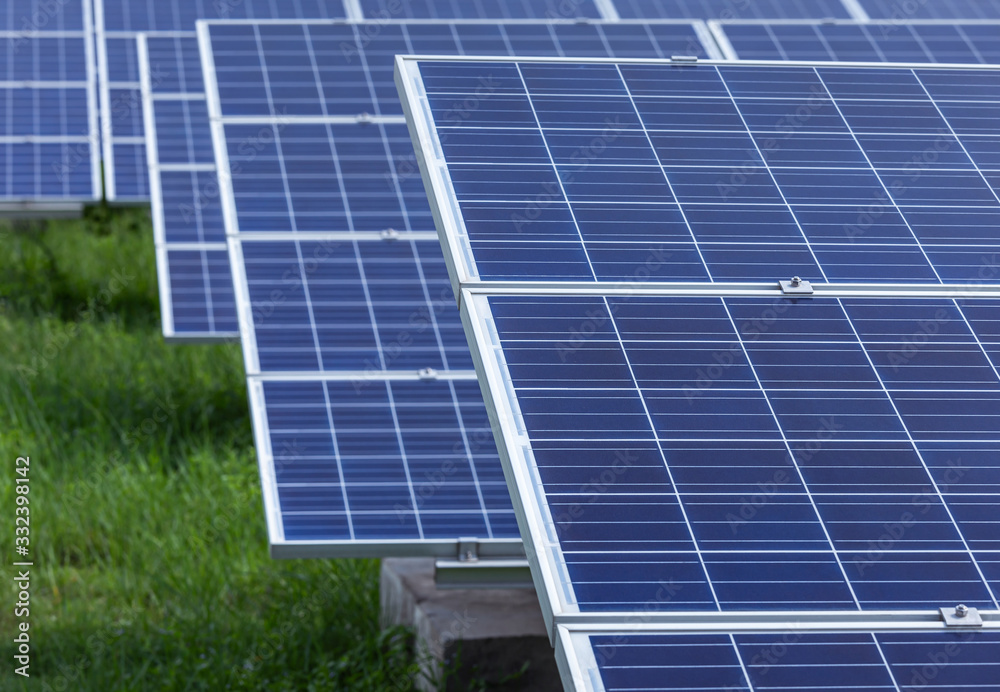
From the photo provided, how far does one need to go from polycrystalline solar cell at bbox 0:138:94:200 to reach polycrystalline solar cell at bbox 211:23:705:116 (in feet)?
9.43

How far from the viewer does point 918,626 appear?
366 cm

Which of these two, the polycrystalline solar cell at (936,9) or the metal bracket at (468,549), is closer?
the metal bracket at (468,549)

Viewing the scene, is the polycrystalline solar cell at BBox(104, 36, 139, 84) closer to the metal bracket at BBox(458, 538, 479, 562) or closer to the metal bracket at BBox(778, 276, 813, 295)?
the metal bracket at BBox(458, 538, 479, 562)

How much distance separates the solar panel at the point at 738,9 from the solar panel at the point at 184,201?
4.25m

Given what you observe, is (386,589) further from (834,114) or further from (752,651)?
(752,651)

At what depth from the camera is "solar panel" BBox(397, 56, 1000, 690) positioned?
375 cm

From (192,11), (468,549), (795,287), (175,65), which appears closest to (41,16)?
(192,11)

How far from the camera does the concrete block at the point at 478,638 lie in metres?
7.35

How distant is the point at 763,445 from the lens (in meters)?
4.14

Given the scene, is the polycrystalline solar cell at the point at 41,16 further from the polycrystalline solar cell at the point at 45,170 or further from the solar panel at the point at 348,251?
the solar panel at the point at 348,251

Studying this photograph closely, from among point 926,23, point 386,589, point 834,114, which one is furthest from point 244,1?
point 834,114

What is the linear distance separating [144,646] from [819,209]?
15.8 ft

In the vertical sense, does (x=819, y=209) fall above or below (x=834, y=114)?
below

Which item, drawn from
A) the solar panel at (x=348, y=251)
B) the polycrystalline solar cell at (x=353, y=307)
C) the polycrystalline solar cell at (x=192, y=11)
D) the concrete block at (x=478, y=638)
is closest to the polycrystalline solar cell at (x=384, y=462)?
the solar panel at (x=348, y=251)
